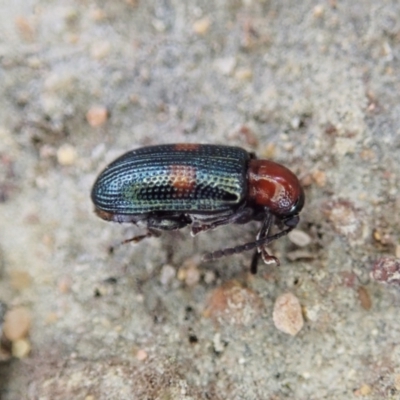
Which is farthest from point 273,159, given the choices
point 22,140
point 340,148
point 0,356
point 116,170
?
point 0,356

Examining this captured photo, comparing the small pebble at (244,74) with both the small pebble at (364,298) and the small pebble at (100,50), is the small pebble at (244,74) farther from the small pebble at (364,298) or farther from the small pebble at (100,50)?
the small pebble at (364,298)

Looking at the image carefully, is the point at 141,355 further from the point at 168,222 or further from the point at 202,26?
the point at 202,26

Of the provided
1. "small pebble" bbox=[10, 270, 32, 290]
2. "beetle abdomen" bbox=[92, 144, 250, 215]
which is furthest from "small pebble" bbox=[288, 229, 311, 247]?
"small pebble" bbox=[10, 270, 32, 290]

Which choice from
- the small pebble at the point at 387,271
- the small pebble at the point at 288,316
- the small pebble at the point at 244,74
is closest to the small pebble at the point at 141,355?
the small pebble at the point at 288,316

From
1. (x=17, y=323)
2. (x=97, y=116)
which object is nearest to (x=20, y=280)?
(x=17, y=323)

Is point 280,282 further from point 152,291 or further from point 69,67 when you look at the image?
point 69,67

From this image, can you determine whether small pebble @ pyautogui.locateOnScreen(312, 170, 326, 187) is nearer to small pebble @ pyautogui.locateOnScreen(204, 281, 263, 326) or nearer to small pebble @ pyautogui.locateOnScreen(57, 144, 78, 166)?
small pebble @ pyautogui.locateOnScreen(204, 281, 263, 326)
